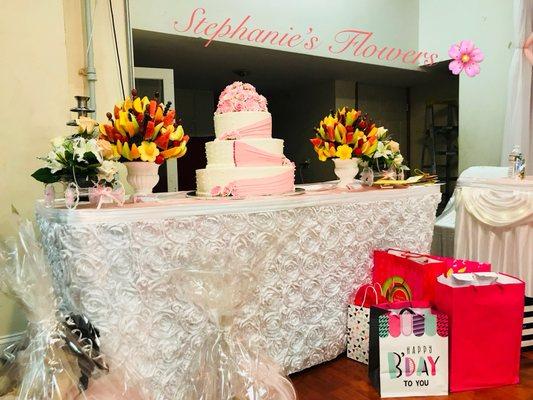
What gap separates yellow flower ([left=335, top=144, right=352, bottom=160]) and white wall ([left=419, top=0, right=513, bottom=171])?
2978mm

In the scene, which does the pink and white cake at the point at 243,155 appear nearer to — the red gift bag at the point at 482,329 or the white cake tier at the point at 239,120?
the white cake tier at the point at 239,120

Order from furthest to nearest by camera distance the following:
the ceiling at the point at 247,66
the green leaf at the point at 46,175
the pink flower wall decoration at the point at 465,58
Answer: the pink flower wall decoration at the point at 465,58
the ceiling at the point at 247,66
the green leaf at the point at 46,175

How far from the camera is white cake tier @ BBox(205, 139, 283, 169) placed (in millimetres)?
2039

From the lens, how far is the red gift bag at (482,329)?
6.11ft

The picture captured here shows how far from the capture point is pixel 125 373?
144cm

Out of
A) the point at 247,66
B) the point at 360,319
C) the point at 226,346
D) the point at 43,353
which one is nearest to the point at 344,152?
the point at 360,319

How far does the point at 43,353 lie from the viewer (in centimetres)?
131

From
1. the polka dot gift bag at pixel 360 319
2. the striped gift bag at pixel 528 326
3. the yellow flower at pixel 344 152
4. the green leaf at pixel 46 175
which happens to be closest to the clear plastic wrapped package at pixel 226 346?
the green leaf at pixel 46 175

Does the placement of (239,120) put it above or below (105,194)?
above

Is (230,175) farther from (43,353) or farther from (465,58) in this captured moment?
(465,58)

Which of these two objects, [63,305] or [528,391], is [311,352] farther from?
[63,305]

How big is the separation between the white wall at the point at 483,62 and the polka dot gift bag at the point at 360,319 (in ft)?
10.5

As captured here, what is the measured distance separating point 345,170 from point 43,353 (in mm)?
1711

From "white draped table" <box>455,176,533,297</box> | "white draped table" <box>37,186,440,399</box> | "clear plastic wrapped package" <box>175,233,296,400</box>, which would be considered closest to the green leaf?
"white draped table" <box>37,186,440,399</box>
